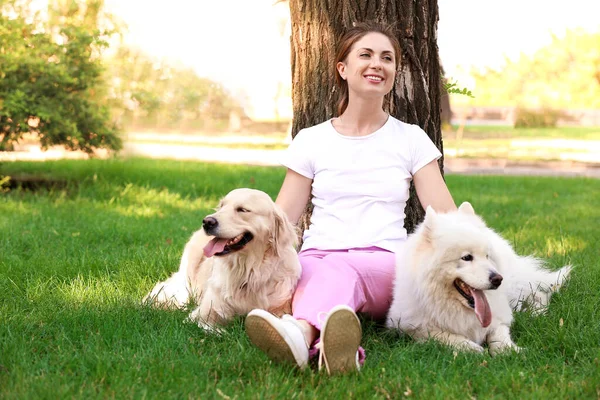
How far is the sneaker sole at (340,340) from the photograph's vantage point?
290cm

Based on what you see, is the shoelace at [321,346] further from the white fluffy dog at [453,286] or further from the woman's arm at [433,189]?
the woman's arm at [433,189]

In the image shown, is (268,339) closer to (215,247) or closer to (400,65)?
(215,247)

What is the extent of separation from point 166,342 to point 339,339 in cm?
96

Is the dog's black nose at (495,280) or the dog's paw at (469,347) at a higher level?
the dog's black nose at (495,280)

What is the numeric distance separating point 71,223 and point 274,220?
392 cm

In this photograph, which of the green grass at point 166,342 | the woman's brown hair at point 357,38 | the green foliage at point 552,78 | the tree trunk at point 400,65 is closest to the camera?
the green grass at point 166,342

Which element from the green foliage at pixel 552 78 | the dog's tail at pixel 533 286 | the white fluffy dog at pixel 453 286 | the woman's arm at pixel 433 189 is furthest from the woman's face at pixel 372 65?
the green foliage at pixel 552 78

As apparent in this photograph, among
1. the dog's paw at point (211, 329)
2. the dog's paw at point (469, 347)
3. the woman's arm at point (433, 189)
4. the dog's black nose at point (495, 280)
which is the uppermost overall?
the woman's arm at point (433, 189)

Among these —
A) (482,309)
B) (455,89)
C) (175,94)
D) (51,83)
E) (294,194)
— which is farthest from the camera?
(175,94)

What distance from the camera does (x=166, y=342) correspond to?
11.1 ft

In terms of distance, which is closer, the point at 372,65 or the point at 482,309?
the point at 482,309

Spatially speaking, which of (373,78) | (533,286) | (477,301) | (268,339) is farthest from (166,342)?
(533,286)

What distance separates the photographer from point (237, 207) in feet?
11.7

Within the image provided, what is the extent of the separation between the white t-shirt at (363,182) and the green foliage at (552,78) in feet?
130
